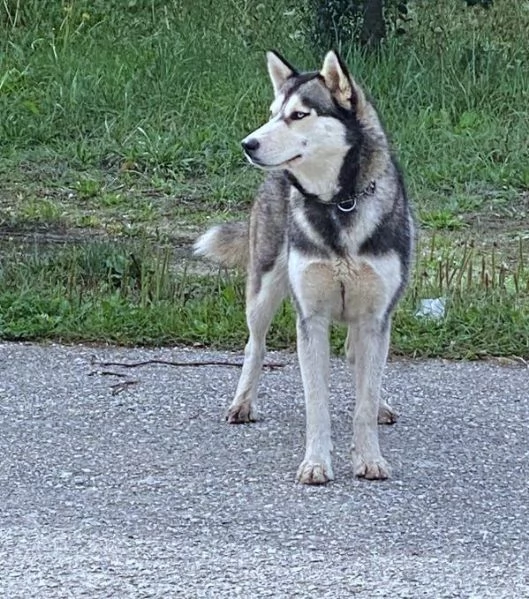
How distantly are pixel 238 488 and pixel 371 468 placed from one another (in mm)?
481

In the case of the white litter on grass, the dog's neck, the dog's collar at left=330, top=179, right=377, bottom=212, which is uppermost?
the dog's neck

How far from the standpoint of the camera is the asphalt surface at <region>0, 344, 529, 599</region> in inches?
162

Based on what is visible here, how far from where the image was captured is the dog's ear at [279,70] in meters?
5.19

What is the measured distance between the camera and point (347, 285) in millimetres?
5055

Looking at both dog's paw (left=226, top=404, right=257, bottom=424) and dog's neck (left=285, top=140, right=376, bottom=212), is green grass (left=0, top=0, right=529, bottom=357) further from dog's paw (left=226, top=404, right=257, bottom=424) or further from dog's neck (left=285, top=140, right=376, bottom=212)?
dog's neck (left=285, top=140, right=376, bottom=212)

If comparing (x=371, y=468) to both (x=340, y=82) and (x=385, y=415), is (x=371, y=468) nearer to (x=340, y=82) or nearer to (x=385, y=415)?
(x=385, y=415)

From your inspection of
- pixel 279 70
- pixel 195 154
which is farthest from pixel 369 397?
pixel 195 154

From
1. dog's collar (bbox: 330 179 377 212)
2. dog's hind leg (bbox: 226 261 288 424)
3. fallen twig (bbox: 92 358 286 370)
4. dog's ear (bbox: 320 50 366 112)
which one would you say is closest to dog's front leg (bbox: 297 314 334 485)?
dog's collar (bbox: 330 179 377 212)

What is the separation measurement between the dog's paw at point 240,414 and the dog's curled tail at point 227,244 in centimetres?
90

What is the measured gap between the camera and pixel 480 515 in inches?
183

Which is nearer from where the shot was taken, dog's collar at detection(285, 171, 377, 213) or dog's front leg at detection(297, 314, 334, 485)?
dog's front leg at detection(297, 314, 334, 485)

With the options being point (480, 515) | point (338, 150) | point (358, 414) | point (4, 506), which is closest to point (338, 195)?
point (338, 150)

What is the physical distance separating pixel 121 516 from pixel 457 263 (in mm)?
3656

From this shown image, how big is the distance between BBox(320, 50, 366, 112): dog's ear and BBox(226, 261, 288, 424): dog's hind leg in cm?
84
